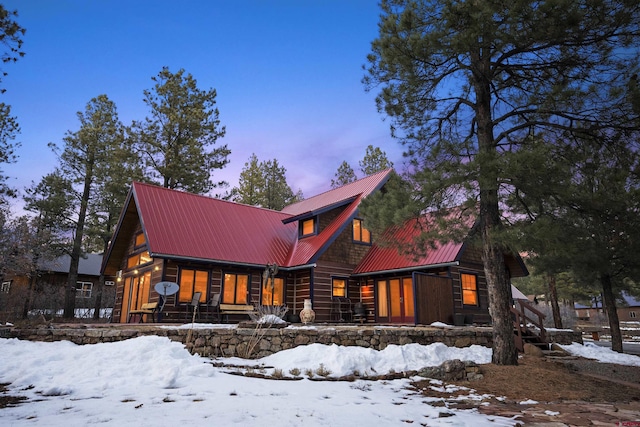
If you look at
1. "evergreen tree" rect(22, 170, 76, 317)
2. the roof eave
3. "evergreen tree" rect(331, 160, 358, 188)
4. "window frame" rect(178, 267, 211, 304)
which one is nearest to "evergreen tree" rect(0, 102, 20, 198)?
"evergreen tree" rect(22, 170, 76, 317)

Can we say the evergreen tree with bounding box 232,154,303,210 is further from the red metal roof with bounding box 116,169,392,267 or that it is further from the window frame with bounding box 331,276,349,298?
the window frame with bounding box 331,276,349,298

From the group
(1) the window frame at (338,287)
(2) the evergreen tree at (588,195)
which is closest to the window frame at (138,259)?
(1) the window frame at (338,287)

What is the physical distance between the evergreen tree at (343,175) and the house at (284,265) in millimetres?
16679

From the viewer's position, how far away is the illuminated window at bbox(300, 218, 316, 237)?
65.0 feet

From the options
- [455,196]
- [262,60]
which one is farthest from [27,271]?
[455,196]

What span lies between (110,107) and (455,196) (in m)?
25.3

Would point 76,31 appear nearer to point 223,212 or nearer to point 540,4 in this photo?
point 223,212

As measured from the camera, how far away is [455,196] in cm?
965

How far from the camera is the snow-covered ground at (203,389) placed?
4586mm

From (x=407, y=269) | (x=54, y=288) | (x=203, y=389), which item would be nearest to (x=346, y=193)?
(x=407, y=269)

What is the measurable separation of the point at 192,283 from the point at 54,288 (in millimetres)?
18036

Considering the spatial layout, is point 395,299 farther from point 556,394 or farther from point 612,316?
point 556,394

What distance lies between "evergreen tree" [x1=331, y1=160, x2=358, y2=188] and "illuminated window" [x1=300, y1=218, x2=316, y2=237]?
57.2ft

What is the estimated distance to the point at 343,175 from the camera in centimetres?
3756
